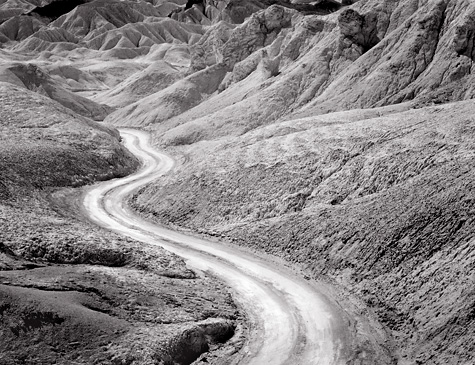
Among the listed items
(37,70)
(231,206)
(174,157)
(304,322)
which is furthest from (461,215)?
(37,70)

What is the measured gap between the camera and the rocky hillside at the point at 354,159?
24.9 m

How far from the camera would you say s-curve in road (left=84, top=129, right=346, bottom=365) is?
886 inches

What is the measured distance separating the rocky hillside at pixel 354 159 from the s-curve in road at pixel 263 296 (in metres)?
1.69

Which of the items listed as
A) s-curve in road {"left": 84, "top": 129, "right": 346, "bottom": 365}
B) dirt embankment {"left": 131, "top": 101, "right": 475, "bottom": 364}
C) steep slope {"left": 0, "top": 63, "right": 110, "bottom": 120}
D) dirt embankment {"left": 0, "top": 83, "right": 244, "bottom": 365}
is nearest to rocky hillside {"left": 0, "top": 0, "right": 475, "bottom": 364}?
dirt embankment {"left": 131, "top": 101, "right": 475, "bottom": 364}

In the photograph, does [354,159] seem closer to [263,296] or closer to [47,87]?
[263,296]

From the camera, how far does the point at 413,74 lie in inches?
2136

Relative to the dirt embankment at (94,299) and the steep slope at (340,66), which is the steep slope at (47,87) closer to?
the steep slope at (340,66)

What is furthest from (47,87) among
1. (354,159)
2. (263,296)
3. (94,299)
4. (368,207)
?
(94,299)

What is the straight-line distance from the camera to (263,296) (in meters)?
27.6

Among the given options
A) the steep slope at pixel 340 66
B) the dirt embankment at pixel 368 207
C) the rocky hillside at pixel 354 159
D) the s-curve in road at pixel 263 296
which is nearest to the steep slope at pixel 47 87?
the steep slope at pixel 340 66

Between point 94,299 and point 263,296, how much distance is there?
362 inches

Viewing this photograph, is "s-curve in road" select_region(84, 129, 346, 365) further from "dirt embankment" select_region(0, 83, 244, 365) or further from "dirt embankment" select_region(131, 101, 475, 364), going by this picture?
"dirt embankment" select_region(131, 101, 475, 364)

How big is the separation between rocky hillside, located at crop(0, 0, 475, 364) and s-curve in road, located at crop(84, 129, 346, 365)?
5.56 ft

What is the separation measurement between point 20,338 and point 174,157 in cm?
4257
